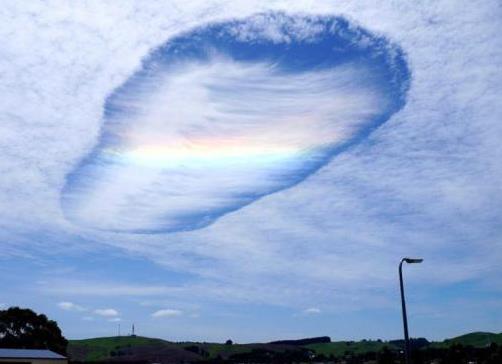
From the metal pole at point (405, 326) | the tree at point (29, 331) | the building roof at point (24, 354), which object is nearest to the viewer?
the metal pole at point (405, 326)

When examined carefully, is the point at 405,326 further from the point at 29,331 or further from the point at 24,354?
the point at 29,331

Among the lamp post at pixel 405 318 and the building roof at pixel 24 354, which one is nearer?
the lamp post at pixel 405 318

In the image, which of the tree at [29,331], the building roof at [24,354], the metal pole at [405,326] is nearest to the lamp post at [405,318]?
the metal pole at [405,326]

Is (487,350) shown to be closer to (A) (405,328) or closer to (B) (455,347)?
(B) (455,347)

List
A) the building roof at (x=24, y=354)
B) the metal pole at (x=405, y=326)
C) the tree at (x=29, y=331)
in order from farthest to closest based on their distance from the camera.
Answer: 1. the tree at (x=29, y=331)
2. the building roof at (x=24, y=354)
3. the metal pole at (x=405, y=326)

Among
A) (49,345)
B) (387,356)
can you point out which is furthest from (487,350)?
(49,345)

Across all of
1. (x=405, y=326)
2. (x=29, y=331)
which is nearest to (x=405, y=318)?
(x=405, y=326)

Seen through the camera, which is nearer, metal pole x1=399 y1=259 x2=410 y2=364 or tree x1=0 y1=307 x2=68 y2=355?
metal pole x1=399 y1=259 x2=410 y2=364

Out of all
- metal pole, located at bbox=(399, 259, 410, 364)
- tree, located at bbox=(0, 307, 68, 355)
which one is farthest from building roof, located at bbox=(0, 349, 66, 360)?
metal pole, located at bbox=(399, 259, 410, 364)

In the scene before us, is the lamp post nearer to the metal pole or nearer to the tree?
the metal pole

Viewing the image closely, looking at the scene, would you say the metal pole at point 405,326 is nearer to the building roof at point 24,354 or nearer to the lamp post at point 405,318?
the lamp post at point 405,318
